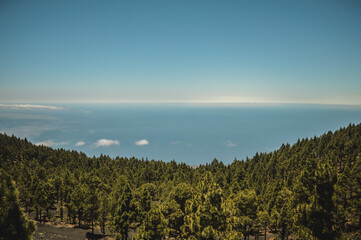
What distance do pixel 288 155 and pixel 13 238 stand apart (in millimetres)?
95219

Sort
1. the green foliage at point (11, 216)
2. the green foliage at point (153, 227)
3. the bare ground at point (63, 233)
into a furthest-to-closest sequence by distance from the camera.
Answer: the bare ground at point (63, 233) → the green foliage at point (153, 227) → the green foliage at point (11, 216)

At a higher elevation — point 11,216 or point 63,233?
point 11,216

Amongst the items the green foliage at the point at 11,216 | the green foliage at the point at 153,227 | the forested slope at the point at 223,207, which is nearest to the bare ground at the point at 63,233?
the forested slope at the point at 223,207

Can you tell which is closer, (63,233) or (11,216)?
(11,216)

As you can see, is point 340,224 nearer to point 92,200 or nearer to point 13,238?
point 13,238

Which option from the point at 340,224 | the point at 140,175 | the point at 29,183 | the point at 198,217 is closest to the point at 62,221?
the point at 29,183

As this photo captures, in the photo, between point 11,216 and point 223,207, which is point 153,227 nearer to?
point 223,207

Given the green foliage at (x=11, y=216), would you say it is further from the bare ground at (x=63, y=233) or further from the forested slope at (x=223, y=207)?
the bare ground at (x=63, y=233)

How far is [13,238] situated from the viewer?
30.9ft

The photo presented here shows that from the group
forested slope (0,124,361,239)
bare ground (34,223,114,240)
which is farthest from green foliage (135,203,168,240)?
bare ground (34,223,114,240)

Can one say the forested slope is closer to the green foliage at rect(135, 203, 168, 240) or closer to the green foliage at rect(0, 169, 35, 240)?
the green foliage at rect(135, 203, 168, 240)

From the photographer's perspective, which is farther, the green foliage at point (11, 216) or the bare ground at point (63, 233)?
the bare ground at point (63, 233)

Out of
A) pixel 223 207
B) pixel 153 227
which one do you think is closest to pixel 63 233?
pixel 153 227

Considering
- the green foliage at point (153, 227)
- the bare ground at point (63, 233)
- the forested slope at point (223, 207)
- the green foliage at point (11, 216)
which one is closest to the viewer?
the green foliage at point (11, 216)
